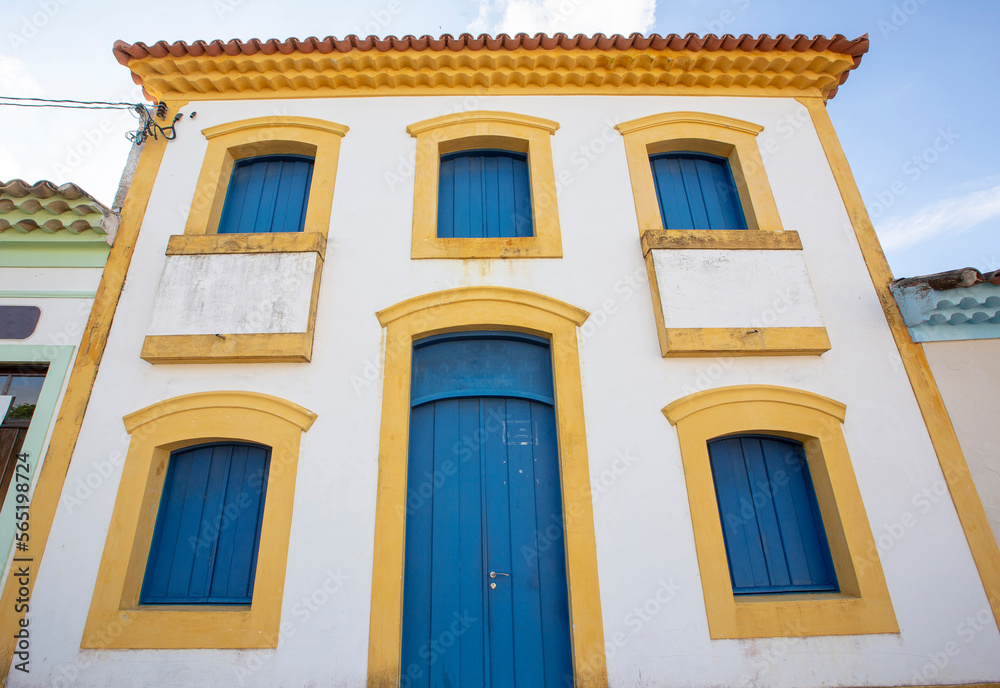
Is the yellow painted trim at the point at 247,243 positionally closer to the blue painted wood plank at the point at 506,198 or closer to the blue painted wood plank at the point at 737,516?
the blue painted wood plank at the point at 506,198

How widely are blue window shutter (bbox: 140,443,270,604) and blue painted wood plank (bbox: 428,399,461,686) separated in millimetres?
1532

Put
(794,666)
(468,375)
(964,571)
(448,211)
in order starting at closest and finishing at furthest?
(794,666) < (964,571) < (468,375) < (448,211)

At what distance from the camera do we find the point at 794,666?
3.60m

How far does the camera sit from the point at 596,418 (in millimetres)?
4230

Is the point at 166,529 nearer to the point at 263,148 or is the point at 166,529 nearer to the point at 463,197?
the point at 263,148

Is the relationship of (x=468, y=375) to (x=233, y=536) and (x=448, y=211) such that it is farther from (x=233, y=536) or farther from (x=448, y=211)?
(x=233, y=536)

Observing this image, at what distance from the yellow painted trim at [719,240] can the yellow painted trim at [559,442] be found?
111 centimetres

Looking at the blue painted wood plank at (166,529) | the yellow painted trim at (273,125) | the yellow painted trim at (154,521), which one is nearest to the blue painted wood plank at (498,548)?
the yellow painted trim at (154,521)

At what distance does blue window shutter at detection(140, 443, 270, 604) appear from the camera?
4.01 m

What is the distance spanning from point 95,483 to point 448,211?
4136 mm

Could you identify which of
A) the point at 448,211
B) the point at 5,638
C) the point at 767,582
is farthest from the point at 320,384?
the point at 767,582

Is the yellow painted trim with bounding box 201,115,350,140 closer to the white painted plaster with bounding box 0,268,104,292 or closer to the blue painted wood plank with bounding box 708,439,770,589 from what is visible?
the white painted plaster with bounding box 0,268,104,292

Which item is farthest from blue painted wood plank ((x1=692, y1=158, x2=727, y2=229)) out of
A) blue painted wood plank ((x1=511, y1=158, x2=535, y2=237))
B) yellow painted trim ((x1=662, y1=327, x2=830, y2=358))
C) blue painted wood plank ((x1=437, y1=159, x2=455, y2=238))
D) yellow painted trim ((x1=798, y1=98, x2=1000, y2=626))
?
blue painted wood plank ((x1=437, y1=159, x2=455, y2=238))

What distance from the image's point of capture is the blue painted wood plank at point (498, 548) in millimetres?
3820
